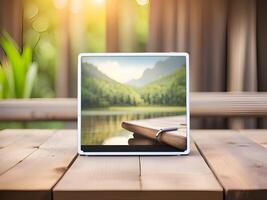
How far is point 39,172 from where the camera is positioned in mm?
796

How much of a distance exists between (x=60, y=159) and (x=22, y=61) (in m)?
1.41

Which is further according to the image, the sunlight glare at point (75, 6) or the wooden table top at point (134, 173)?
the sunlight glare at point (75, 6)

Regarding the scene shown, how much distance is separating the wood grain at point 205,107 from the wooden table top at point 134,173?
0.56 meters

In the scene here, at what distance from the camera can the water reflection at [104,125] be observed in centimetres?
95

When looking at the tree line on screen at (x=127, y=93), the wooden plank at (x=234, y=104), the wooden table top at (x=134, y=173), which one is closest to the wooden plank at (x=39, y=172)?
the wooden table top at (x=134, y=173)

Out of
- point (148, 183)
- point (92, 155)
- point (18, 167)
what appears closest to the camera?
point (148, 183)

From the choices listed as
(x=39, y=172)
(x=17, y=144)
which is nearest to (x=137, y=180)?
(x=39, y=172)

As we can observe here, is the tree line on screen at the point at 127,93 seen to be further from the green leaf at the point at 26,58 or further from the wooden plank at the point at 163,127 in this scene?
the green leaf at the point at 26,58

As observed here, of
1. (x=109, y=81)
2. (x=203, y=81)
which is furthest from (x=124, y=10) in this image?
(x=109, y=81)

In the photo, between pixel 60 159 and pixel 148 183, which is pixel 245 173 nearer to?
pixel 148 183

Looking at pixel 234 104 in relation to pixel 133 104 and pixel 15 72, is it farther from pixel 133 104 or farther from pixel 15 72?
pixel 15 72

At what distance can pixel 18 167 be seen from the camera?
0.84m

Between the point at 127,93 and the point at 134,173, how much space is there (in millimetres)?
234

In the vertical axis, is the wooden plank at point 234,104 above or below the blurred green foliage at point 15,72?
below
